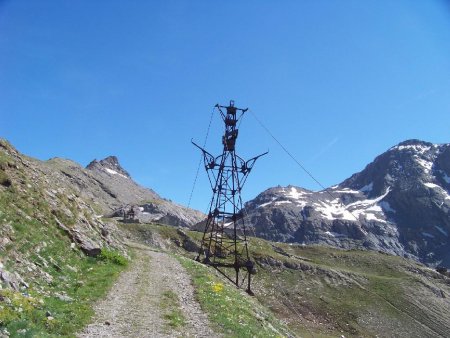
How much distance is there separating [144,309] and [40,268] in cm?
625

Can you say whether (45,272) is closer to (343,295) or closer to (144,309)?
(144,309)

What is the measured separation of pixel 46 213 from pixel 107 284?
8675 mm

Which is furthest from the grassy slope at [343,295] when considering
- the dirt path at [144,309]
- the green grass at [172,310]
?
the green grass at [172,310]

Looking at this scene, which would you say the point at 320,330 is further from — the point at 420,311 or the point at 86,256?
the point at 86,256

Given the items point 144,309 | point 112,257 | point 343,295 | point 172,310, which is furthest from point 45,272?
point 343,295

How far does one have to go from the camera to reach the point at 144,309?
20.8m

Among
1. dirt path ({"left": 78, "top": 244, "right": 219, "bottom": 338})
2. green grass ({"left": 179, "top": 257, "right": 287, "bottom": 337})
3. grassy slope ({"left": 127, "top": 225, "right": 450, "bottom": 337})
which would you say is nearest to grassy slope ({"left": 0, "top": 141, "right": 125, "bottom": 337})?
dirt path ({"left": 78, "top": 244, "right": 219, "bottom": 338})

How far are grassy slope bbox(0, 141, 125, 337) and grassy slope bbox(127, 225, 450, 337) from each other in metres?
31.5

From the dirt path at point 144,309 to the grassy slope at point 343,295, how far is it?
26806mm

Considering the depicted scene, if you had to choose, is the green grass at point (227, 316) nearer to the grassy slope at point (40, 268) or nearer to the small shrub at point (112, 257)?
the grassy slope at point (40, 268)

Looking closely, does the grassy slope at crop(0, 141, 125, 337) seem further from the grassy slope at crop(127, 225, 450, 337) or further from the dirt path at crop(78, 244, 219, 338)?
the grassy slope at crop(127, 225, 450, 337)

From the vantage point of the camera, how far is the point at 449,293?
89.7 m

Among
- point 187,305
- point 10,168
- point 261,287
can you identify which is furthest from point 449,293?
point 10,168

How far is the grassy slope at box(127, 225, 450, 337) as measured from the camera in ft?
196
